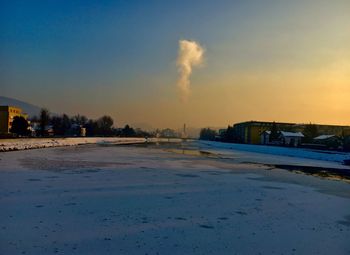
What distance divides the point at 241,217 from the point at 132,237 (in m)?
3.22

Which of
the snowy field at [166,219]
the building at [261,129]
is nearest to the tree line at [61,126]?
the building at [261,129]

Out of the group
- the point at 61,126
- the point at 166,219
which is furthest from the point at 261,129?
the point at 166,219

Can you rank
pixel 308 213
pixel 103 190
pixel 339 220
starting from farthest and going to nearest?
pixel 103 190, pixel 308 213, pixel 339 220

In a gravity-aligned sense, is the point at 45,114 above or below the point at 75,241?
above

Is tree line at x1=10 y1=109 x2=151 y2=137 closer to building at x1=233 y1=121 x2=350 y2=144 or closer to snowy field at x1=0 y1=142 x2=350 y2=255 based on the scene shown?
building at x1=233 y1=121 x2=350 y2=144

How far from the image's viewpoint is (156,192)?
1225 cm

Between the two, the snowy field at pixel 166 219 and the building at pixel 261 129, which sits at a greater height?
the building at pixel 261 129

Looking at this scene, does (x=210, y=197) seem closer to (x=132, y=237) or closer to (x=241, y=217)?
(x=241, y=217)

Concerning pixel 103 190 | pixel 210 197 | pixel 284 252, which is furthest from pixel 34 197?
pixel 284 252

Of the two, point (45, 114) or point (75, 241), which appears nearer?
point (75, 241)

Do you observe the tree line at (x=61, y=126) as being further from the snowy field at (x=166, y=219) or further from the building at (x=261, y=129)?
the snowy field at (x=166, y=219)

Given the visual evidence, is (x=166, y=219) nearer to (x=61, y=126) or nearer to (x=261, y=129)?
(x=261, y=129)

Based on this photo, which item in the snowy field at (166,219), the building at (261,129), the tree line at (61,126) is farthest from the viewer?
the building at (261,129)

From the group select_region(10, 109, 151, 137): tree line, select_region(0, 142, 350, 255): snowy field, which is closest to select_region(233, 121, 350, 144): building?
select_region(10, 109, 151, 137): tree line
